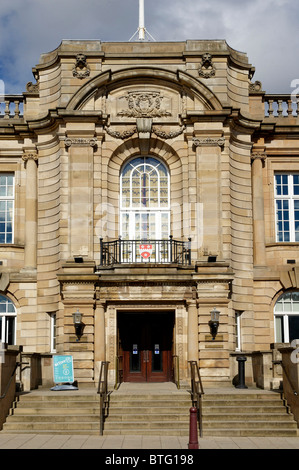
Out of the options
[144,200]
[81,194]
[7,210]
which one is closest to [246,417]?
[144,200]

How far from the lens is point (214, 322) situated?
20.8 m

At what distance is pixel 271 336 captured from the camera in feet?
75.8

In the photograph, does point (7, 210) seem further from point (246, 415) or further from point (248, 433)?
point (248, 433)

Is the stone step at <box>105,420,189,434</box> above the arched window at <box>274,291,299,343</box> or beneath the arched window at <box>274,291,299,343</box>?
beneath

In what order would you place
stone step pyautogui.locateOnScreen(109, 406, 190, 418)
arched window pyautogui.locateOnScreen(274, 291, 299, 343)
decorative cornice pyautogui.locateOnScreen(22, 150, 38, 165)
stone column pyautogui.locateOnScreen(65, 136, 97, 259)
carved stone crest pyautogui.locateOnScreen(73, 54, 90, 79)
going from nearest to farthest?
stone step pyautogui.locateOnScreen(109, 406, 190, 418)
stone column pyautogui.locateOnScreen(65, 136, 97, 259)
carved stone crest pyautogui.locateOnScreen(73, 54, 90, 79)
arched window pyautogui.locateOnScreen(274, 291, 299, 343)
decorative cornice pyautogui.locateOnScreen(22, 150, 38, 165)

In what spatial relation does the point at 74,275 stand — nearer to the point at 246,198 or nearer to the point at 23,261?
the point at 23,261

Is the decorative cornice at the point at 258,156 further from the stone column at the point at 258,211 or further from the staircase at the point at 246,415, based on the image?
the staircase at the point at 246,415

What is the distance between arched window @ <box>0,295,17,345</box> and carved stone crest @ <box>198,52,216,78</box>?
10.1 meters

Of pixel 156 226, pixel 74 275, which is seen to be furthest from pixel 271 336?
pixel 74 275

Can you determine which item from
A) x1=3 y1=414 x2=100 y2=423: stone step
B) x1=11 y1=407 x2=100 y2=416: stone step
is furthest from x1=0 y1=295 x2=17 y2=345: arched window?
x1=3 y1=414 x2=100 y2=423: stone step

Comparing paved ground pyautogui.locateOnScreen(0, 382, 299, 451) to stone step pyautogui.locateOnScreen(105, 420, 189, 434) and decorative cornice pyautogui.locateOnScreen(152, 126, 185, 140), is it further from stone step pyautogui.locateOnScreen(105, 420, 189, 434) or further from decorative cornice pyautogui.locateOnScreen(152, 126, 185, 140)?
decorative cornice pyautogui.locateOnScreen(152, 126, 185, 140)

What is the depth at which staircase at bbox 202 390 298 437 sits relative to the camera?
1614 centimetres

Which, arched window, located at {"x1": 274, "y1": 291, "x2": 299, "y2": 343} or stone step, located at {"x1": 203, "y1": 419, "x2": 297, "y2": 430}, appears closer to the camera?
stone step, located at {"x1": 203, "y1": 419, "x2": 297, "y2": 430}

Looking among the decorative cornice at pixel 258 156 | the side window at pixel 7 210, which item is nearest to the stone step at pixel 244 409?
the decorative cornice at pixel 258 156
